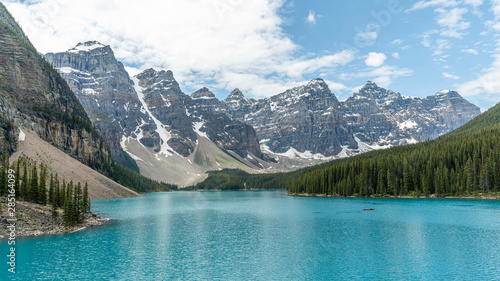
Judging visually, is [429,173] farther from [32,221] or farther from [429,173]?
[32,221]

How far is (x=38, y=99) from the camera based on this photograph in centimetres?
16488

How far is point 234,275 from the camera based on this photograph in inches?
1308

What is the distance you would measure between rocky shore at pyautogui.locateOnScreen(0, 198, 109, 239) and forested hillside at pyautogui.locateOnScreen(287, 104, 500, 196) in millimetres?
112649

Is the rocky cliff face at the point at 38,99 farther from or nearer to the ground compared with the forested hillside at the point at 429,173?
farther from the ground

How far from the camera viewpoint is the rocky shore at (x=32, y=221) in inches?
1969

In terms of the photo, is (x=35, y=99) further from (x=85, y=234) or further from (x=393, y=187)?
(x=393, y=187)

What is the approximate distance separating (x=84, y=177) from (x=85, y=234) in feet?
252

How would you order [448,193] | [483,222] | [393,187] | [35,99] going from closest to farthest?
[483,222] → [448,193] → [393,187] → [35,99]

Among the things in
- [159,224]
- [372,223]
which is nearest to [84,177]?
[159,224]

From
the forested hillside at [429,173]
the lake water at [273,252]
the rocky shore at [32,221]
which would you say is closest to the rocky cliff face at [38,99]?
the rocky shore at [32,221]

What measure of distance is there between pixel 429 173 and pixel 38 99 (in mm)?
187261

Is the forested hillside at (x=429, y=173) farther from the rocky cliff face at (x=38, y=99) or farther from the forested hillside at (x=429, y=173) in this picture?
the rocky cliff face at (x=38, y=99)

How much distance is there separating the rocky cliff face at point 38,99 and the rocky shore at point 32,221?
85.6 metres

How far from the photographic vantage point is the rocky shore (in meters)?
50.0
